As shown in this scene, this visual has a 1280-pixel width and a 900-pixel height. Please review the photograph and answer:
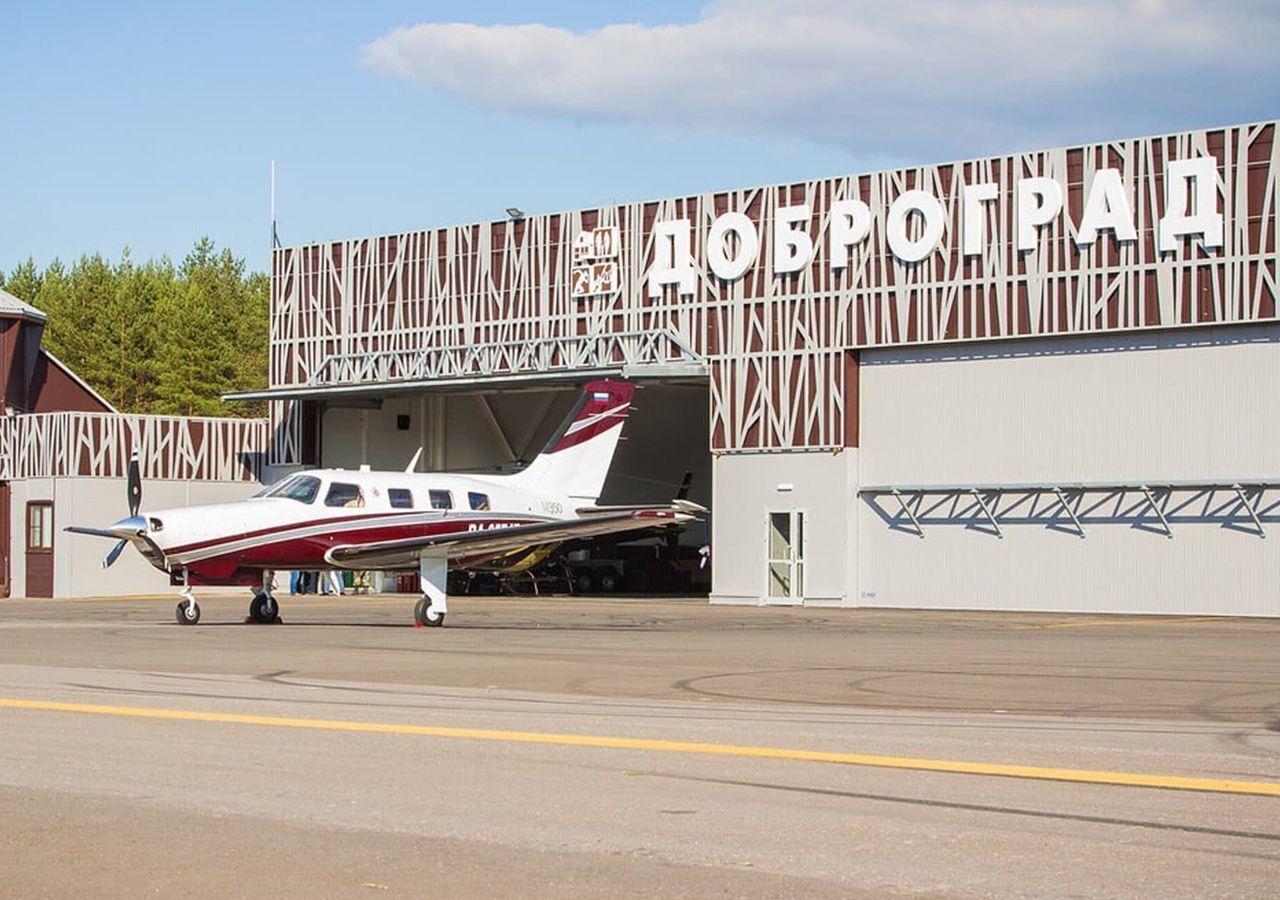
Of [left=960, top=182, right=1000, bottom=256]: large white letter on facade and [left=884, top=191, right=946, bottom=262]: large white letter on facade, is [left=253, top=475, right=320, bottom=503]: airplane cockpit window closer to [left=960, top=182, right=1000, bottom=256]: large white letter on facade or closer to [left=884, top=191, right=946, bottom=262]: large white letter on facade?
[left=884, top=191, right=946, bottom=262]: large white letter on facade

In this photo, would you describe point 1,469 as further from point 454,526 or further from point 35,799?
point 35,799

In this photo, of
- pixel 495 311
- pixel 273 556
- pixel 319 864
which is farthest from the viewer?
pixel 495 311

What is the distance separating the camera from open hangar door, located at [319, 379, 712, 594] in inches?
2008

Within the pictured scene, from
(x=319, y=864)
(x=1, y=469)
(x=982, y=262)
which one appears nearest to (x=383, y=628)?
(x=982, y=262)

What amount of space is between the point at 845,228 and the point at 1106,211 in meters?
6.43

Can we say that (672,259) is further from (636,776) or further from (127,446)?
(636,776)

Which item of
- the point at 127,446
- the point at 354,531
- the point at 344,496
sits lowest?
the point at 354,531

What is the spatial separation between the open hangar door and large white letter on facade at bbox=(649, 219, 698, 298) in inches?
258

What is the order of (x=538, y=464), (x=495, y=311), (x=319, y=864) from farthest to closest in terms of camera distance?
(x=495, y=311), (x=538, y=464), (x=319, y=864)

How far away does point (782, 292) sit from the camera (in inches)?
1592

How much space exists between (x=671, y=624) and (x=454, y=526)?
4318 mm

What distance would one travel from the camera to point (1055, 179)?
119 feet

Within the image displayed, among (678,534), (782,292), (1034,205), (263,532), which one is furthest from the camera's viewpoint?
(678,534)

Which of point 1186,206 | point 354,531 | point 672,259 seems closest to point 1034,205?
point 1186,206
